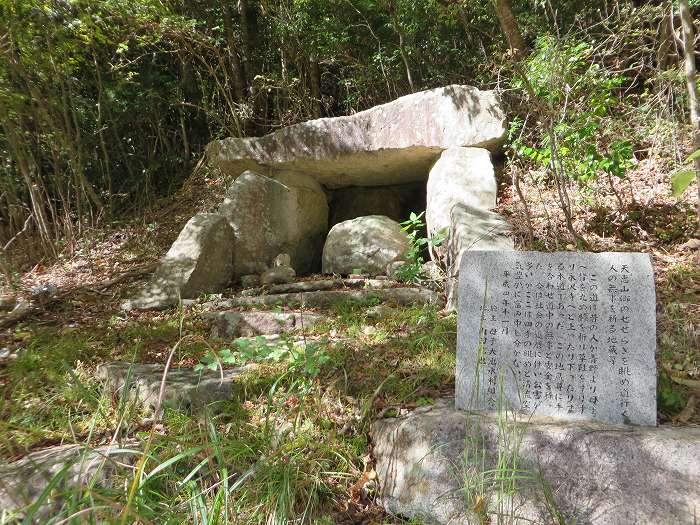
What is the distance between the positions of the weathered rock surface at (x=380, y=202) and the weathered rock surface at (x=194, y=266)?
6.30 ft

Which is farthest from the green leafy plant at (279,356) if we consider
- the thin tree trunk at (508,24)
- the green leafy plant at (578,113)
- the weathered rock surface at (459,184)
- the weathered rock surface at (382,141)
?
the thin tree trunk at (508,24)

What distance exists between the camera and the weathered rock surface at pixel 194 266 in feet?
13.9

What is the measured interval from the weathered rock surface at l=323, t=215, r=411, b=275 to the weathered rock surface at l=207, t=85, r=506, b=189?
873mm

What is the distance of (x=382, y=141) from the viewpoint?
5.11 meters

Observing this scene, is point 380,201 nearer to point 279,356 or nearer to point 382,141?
point 382,141

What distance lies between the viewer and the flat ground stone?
3.73m

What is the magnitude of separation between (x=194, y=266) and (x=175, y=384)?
206cm

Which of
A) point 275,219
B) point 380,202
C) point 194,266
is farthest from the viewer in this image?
point 380,202

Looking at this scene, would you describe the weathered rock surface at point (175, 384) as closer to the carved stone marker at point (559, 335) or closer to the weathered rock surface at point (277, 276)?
the carved stone marker at point (559, 335)

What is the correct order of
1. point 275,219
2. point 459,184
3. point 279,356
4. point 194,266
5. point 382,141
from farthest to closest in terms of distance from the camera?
1. point 275,219
2. point 382,141
3. point 459,184
4. point 194,266
5. point 279,356

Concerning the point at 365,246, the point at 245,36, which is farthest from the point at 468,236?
the point at 245,36

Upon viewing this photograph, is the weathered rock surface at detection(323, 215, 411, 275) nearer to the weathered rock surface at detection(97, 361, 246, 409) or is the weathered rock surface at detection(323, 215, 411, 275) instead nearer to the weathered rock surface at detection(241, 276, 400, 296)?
the weathered rock surface at detection(241, 276, 400, 296)

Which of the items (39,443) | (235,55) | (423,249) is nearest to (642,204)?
(423,249)

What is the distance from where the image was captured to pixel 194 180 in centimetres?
757
